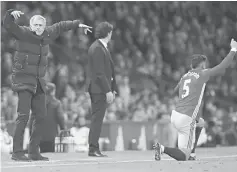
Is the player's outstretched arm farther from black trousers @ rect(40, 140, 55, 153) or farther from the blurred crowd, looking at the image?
the blurred crowd

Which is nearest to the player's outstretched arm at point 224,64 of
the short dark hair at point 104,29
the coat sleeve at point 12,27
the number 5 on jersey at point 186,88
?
the number 5 on jersey at point 186,88

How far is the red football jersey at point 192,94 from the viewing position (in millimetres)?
9305

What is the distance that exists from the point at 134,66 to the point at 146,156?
36.7ft

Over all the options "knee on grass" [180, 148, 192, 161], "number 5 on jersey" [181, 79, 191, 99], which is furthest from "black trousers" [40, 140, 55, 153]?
"knee on grass" [180, 148, 192, 161]

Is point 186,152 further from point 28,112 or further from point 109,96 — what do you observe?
point 28,112

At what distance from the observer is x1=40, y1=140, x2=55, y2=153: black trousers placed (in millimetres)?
12109

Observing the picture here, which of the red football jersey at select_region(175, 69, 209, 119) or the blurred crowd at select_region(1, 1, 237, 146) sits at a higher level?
the blurred crowd at select_region(1, 1, 237, 146)

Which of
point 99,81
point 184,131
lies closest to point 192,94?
point 184,131

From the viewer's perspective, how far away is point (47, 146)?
12.1 m

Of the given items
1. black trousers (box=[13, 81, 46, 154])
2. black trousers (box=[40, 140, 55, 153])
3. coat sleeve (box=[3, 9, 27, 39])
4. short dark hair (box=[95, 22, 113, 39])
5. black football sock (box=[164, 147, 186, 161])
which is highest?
short dark hair (box=[95, 22, 113, 39])

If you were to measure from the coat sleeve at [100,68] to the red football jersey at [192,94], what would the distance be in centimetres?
115

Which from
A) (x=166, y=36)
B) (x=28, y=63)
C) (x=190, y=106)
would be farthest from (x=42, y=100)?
(x=166, y=36)

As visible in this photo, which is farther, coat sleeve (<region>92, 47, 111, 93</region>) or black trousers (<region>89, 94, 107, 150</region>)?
black trousers (<region>89, 94, 107, 150</region>)

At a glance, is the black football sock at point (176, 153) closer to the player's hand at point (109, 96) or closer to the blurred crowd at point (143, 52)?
the player's hand at point (109, 96)
